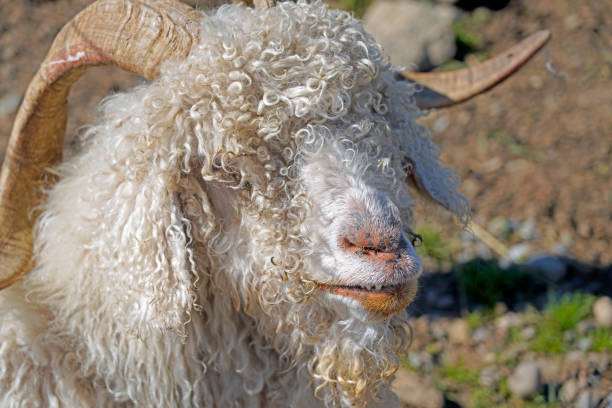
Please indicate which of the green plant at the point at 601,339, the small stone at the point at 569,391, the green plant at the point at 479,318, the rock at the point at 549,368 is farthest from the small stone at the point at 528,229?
the small stone at the point at 569,391

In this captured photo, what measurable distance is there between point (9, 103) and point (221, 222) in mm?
3858

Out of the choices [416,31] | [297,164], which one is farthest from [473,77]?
→ [416,31]

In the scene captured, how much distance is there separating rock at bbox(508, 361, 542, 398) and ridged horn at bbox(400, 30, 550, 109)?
1642 mm

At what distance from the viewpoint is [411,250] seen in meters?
1.97

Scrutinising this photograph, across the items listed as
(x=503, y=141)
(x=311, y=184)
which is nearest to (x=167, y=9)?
(x=311, y=184)

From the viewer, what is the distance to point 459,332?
12.5ft

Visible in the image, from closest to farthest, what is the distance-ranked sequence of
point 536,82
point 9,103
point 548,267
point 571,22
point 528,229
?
point 548,267
point 528,229
point 9,103
point 536,82
point 571,22

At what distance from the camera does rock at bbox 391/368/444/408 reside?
11.2ft

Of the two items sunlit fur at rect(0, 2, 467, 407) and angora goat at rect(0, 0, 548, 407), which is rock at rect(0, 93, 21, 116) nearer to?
angora goat at rect(0, 0, 548, 407)

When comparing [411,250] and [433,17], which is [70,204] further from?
[433,17]

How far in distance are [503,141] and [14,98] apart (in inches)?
158

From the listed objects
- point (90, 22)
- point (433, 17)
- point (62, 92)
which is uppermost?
point (90, 22)

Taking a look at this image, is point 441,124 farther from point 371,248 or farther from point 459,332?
point 371,248

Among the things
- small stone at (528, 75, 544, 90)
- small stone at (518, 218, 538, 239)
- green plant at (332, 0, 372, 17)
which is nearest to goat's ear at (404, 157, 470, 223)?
small stone at (518, 218, 538, 239)
